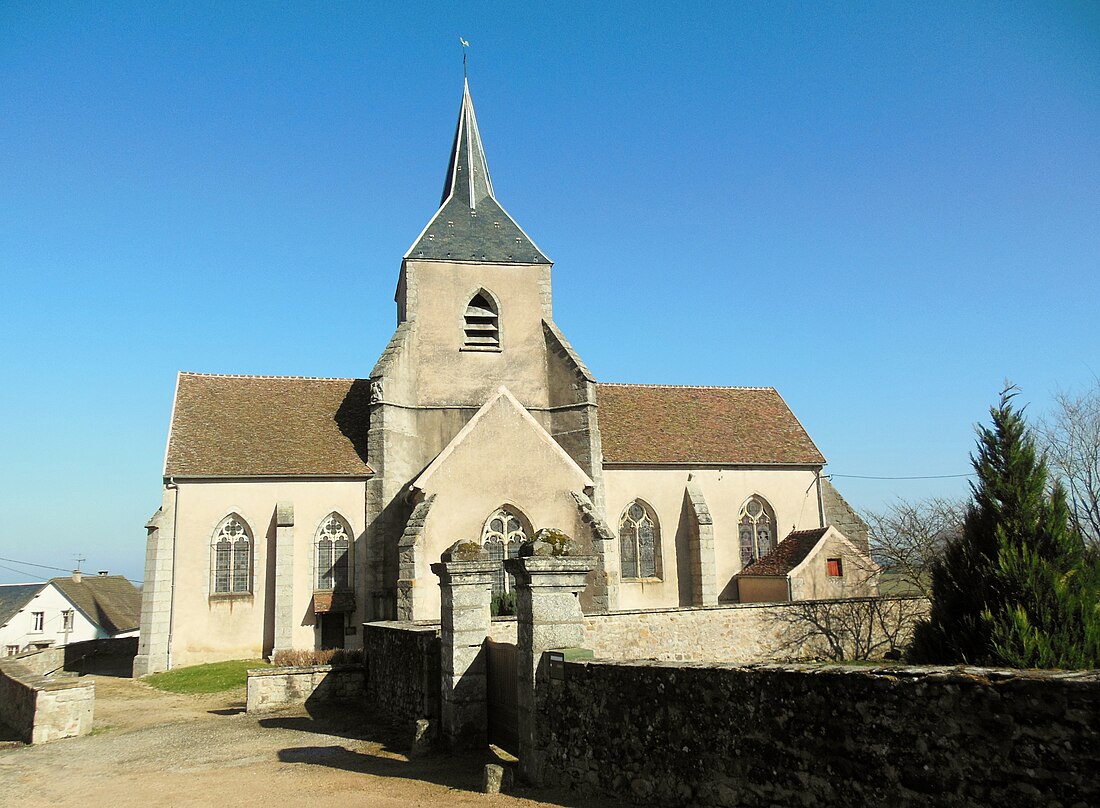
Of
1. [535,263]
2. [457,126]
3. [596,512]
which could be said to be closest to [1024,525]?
[596,512]

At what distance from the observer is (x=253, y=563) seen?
71.5 ft

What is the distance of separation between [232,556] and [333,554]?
2.73 meters

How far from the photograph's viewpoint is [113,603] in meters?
43.3

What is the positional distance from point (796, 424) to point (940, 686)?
2498cm

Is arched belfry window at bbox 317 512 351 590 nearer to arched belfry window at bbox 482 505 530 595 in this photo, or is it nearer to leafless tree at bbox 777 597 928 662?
arched belfry window at bbox 482 505 530 595

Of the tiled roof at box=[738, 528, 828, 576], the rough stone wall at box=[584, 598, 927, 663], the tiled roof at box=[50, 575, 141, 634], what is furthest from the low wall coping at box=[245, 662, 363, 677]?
the tiled roof at box=[50, 575, 141, 634]

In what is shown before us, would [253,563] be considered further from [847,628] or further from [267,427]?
[847,628]

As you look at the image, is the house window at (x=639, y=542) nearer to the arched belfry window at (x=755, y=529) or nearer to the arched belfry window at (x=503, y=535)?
the arched belfry window at (x=755, y=529)

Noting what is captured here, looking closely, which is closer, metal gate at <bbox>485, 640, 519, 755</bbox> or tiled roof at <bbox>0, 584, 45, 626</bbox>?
metal gate at <bbox>485, 640, 519, 755</bbox>

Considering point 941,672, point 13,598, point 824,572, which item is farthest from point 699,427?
point 13,598

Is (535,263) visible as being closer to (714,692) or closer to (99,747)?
(99,747)

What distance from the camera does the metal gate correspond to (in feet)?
31.7

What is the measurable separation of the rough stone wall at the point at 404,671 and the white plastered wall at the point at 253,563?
7268mm

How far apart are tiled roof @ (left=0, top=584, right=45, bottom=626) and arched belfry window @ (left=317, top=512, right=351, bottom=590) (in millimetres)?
28406
